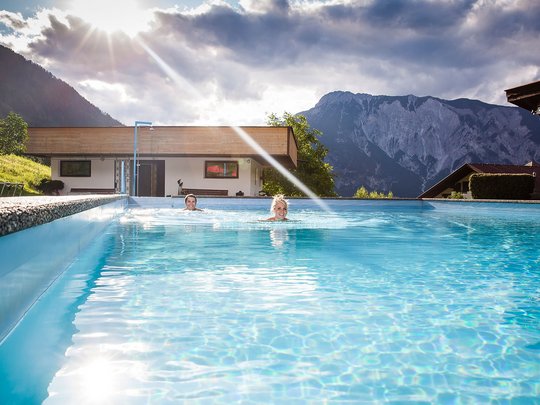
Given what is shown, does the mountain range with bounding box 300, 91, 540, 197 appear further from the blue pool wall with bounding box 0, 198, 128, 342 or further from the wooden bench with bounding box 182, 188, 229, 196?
the blue pool wall with bounding box 0, 198, 128, 342

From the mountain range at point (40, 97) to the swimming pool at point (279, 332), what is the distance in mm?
124128

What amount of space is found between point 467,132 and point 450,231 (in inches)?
7120

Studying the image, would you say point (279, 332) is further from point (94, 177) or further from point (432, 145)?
point (432, 145)

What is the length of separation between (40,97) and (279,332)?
140m

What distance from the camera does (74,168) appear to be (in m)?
31.1

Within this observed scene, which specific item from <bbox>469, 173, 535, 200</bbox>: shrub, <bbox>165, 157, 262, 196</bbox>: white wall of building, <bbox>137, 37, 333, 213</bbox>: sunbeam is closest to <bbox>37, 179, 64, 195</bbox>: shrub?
<bbox>165, 157, 262, 196</bbox>: white wall of building

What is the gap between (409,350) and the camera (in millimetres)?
2770

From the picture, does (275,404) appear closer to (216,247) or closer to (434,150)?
(216,247)

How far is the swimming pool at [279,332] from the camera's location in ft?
7.39

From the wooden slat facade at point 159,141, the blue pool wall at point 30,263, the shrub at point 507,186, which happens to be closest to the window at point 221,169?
the wooden slat facade at point 159,141

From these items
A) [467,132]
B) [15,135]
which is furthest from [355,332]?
[467,132]

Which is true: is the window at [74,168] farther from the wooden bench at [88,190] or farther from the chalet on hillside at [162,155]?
the wooden bench at [88,190]

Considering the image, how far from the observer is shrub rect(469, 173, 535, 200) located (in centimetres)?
2450

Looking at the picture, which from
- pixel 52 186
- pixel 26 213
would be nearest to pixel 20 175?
pixel 52 186
